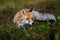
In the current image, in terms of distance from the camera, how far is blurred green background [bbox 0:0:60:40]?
663 centimetres

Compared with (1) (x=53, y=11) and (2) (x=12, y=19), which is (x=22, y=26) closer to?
(2) (x=12, y=19)

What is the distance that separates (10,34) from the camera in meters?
6.57

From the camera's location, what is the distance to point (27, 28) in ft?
24.3

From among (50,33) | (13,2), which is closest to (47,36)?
(50,33)

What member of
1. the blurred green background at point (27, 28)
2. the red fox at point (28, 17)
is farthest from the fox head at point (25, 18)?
the blurred green background at point (27, 28)

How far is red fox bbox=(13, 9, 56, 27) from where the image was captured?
768 centimetres

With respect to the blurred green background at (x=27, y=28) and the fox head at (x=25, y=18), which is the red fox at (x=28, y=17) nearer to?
the fox head at (x=25, y=18)

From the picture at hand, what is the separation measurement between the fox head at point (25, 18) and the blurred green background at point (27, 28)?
0.64 feet

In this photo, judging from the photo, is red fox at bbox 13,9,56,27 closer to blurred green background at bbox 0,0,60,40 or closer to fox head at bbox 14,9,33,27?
fox head at bbox 14,9,33,27

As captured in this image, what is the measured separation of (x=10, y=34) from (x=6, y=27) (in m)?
0.73

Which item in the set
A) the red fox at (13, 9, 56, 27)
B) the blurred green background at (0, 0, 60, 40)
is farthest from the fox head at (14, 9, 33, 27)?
the blurred green background at (0, 0, 60, 40)

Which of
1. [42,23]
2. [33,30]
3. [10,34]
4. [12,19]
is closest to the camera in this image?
[10,34]

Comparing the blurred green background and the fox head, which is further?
the fox head

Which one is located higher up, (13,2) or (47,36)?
(13,2)
